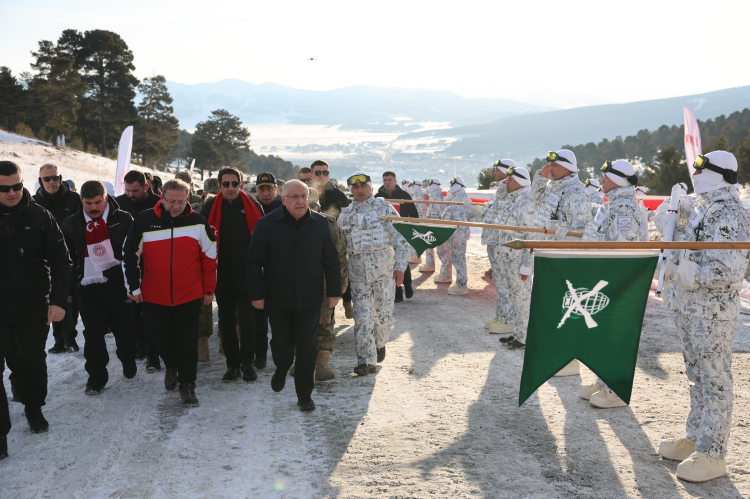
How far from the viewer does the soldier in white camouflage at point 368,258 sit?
6.47m

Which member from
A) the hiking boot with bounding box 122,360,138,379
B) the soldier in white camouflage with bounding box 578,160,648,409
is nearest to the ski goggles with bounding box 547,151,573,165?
the soldier in white camouflage with bounding box 578,160,648,409

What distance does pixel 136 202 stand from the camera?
6.71 metres

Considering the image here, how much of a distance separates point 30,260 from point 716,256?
17.3 ft

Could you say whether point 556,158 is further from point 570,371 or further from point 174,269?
point 174,269

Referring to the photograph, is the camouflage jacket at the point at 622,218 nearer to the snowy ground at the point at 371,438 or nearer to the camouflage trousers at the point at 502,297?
the snowy ground at the point at 371,438

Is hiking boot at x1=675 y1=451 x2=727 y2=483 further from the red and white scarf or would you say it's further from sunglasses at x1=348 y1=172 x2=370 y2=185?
the red and white scarf

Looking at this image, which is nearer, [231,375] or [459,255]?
[231,375]

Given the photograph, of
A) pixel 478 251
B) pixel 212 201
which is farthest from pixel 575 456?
pixel 478 251

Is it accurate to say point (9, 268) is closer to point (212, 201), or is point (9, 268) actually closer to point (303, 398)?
point (212, 201)

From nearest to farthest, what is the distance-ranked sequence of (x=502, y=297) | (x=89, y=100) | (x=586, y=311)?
(x=586, y=311), (x=502, y=297), (x=89, y=100)

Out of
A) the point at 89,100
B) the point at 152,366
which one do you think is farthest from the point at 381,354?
the point at 89,100

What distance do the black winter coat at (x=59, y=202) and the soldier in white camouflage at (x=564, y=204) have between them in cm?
574

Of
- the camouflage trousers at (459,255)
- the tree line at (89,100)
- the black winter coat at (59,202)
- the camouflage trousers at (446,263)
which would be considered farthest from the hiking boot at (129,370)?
the tree line at (89,100)

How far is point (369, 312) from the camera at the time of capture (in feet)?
21.5
